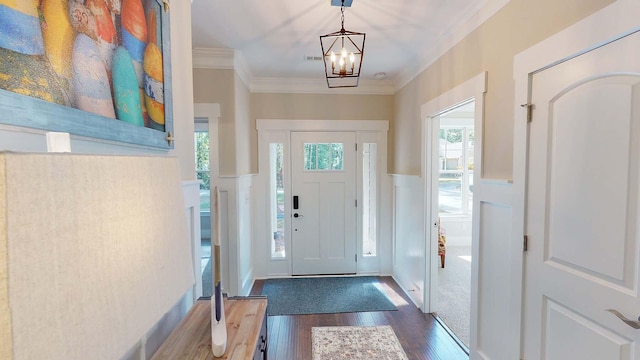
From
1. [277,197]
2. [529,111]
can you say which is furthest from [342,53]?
[277,197]

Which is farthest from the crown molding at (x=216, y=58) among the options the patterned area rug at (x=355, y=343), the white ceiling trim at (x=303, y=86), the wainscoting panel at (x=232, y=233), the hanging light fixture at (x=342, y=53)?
the patterned area rug at (x=355, y=343)

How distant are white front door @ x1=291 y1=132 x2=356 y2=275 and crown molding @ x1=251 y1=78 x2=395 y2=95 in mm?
542

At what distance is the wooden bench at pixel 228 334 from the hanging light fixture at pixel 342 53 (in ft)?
4.75

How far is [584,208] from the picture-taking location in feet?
4.17

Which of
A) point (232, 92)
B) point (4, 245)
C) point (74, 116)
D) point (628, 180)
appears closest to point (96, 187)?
point (4, 245)

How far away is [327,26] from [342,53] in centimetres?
63

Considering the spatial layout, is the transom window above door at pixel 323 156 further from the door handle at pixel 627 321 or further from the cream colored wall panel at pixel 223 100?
the door handle at pixel 627 321

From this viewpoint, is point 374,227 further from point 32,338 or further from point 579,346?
point 32,338

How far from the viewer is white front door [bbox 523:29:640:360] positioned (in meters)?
1.10

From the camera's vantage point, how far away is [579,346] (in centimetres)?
130

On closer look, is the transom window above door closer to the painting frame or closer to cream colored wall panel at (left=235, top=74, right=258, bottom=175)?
cream colored wall panel at (left=235, top=74, right=258, bottom=175)

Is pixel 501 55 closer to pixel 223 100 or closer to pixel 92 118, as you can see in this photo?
pixel 92 118

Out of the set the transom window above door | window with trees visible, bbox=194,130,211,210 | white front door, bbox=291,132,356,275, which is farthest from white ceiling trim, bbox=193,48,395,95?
window with trees visible, bbox=194,130,211,210

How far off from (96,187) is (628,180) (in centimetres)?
168
